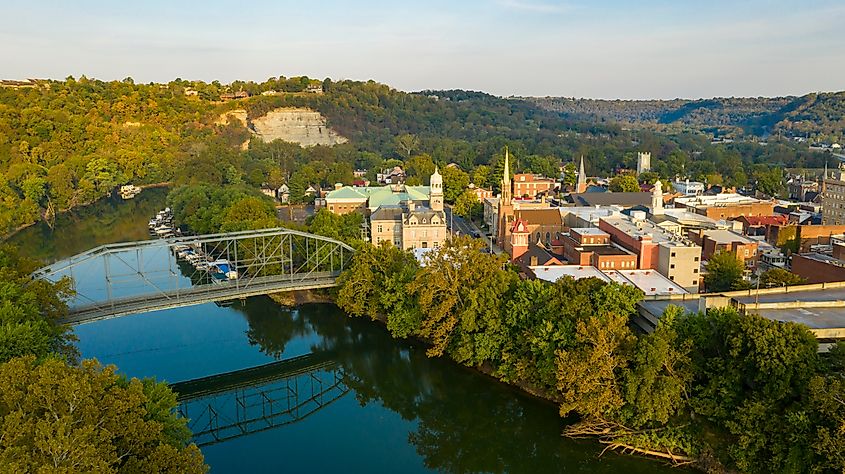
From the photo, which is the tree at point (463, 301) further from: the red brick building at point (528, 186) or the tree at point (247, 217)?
the red brick building at point (528, 186)

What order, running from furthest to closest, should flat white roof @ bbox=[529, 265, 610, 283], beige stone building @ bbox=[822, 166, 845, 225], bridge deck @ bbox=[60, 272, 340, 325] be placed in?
beige stone building @ bbox=[822, 166, 845, 225] → flat white roof @ bbox=[529, 265, 610, 283] → bridge deck @ bbox=[60, 272, 340, 325]

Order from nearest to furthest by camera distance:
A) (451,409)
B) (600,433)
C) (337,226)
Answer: (600,433), (451,409), (337,226)

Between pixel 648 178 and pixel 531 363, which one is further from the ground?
pixel 648 178

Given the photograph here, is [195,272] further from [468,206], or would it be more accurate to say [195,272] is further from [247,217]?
[468,206]

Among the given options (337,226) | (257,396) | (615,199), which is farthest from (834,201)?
(257,396)

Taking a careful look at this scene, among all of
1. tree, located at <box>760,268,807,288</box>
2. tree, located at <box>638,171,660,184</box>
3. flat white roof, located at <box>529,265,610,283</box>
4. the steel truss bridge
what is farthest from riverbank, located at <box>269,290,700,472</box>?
tree, located at <box>638,171,660,184</box>

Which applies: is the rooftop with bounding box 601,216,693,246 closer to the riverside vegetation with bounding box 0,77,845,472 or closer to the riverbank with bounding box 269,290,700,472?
the riverside vegetation with bounding box 0,77,845,472
